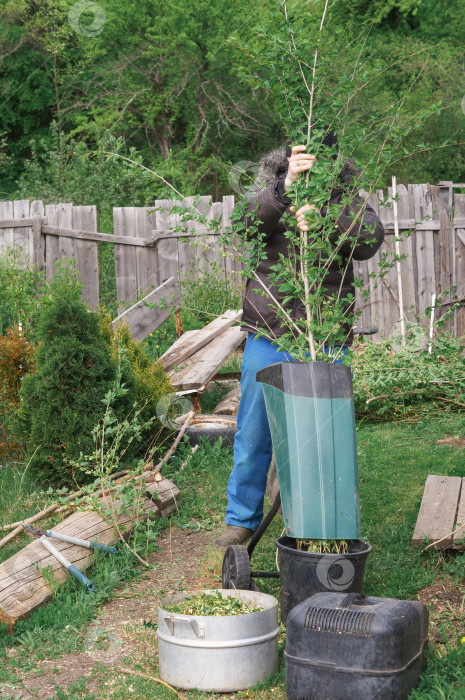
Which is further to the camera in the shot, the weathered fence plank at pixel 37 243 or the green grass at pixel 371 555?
the weathered fence plank at pixel 37 243

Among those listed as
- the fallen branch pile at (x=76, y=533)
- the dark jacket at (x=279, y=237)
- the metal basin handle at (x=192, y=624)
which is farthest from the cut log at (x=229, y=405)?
the metal basin handle at (x=192, y=624)

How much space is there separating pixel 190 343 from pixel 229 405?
0.89 metres

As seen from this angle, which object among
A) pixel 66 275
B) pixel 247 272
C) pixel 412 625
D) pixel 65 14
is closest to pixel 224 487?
pixel 247 272

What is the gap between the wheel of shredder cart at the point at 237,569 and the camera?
285 cm

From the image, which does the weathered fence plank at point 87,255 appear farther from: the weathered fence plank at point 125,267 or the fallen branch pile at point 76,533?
the fallen branch pile at point 76,533

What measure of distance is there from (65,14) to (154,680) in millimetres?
19789

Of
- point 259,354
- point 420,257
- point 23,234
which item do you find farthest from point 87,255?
point 259,354

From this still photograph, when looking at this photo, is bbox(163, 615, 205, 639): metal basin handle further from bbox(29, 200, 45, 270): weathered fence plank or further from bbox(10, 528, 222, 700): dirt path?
bbox(29, 200, 45, 270): weathered fence plank

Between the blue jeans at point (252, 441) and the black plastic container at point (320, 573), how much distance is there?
0.80 m

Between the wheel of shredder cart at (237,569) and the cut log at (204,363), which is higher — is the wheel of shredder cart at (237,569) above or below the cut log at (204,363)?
below

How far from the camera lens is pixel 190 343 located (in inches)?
276

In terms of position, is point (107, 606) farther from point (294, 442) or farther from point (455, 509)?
point (455, 509)

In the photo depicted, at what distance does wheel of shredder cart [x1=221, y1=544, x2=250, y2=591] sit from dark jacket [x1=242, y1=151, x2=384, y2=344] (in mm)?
916

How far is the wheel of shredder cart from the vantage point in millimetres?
2848
